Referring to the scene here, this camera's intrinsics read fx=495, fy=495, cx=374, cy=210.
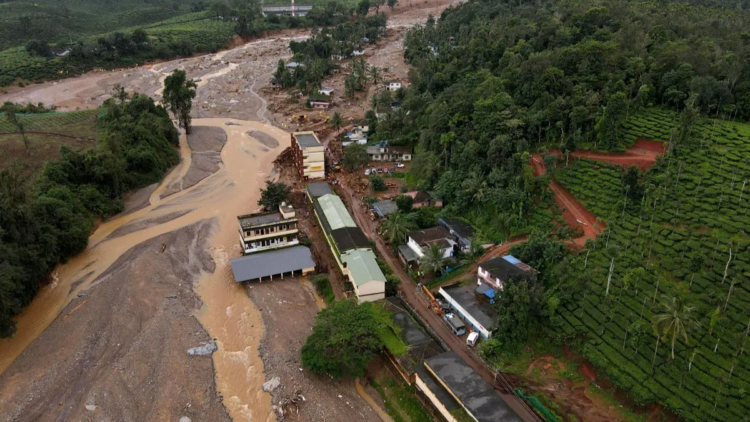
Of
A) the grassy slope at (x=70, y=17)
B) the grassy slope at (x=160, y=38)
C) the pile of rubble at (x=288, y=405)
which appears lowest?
the pile of rubble at (x=288, y=405)

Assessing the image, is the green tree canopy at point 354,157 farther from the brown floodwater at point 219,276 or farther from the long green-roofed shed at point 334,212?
the long green-roofed shed at point 334,212

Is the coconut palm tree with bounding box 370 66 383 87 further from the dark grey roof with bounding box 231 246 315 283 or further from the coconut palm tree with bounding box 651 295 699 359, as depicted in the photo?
the coconut palm tree with bounding box 651 295 699 359

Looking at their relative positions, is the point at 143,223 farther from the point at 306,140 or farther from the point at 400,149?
the point at 400,149

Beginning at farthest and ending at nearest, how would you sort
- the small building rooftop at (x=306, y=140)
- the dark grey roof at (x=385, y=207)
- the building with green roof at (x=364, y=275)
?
the small building rooftop at (x=306, y=140)
the dark grey roof at (x=385, y=207)
the building with green roof at (x=364, y=275)

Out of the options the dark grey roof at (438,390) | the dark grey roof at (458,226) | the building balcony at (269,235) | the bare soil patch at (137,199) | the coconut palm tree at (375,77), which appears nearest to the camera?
the dark grey roof at (438,390)

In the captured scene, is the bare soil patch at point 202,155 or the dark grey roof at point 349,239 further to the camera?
the bare soil patch at point 202,155

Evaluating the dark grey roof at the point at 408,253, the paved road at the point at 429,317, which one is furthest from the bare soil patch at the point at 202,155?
the dark grey roof at the point at 408,253

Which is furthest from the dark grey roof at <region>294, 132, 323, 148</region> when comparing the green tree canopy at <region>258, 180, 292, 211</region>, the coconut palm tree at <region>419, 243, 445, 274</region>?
the coconut palm tree at <region>419, 243, 445, 274</region>
